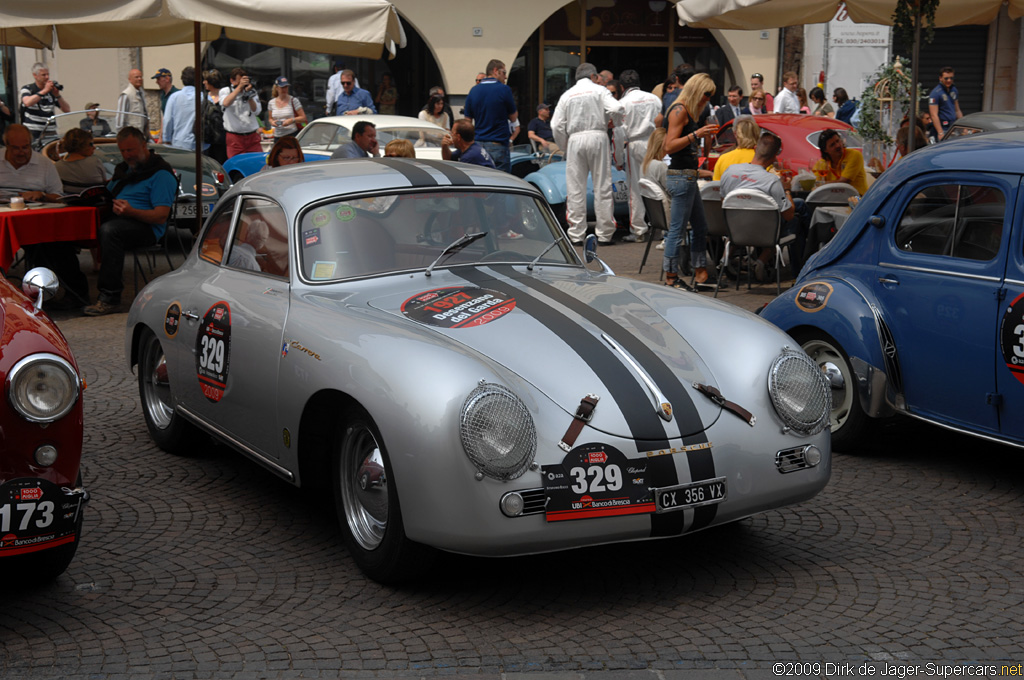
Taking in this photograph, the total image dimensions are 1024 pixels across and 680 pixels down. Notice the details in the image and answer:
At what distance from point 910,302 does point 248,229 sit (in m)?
3.25

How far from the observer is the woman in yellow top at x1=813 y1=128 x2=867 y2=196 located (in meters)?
10.8

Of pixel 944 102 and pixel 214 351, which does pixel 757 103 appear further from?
pixel 214 351

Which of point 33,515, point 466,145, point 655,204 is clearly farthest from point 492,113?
point 33,515

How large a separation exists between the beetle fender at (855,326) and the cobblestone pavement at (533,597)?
1.48 ft

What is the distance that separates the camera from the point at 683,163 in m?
10.4

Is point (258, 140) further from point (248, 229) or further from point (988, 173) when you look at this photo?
point (988, 173)

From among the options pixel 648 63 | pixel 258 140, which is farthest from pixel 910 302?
pixel 648 63

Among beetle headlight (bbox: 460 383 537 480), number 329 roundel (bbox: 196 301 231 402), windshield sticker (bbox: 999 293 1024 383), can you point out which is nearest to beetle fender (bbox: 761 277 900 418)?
windshield sticker (bbox: 999 293 1024 383)

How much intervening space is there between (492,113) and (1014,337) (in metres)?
9.20

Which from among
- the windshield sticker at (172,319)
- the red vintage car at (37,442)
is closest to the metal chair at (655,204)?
the windshield sticker at (172,319)

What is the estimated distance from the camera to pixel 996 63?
80.1 feet

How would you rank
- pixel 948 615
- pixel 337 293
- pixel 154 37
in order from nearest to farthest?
pixel 948 615 → pixel 337 293 → pixel 154 37

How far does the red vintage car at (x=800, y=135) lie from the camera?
12.7 metres

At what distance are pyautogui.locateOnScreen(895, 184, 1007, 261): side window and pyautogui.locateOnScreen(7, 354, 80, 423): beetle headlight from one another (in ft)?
13.0
